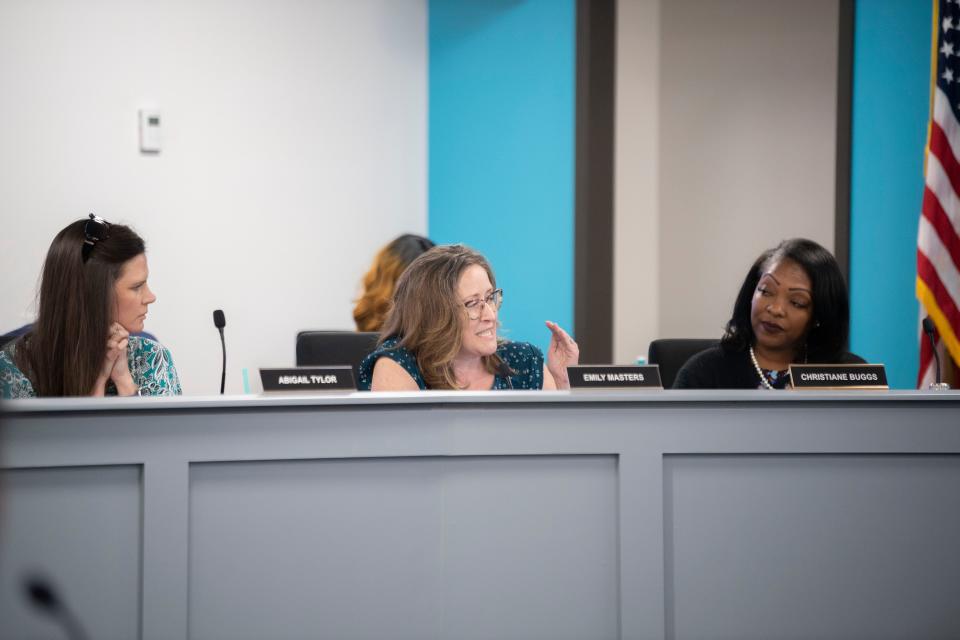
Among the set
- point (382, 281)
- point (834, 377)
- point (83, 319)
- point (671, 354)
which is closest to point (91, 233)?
point (83, 319)

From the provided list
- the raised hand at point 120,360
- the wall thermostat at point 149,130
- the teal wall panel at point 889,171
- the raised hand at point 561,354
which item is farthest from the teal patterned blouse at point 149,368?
the teal wall panel at point 889,171

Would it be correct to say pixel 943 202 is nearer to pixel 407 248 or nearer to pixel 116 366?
pixel 407 248

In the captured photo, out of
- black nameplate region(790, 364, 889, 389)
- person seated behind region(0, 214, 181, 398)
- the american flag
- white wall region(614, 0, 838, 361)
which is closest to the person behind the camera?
black nameplate region(790, 364, 889, 389)

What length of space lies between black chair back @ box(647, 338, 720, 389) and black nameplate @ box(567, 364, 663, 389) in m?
0.91

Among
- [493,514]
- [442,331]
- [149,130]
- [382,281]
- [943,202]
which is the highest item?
[149,130]

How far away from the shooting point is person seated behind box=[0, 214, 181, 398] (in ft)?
8.03

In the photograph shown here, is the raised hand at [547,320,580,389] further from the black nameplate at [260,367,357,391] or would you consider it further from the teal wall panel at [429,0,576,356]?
the teal wall panel at [429,0,576,356]

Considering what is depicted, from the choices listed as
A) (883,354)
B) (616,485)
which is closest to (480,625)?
(616,485)

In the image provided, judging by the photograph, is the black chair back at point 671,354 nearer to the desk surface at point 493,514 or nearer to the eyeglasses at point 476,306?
the eyeglasses at point 476,306

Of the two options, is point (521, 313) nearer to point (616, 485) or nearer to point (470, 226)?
point (470, 226)

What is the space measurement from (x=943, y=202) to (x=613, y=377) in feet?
5.57

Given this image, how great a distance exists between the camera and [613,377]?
84.0 inches

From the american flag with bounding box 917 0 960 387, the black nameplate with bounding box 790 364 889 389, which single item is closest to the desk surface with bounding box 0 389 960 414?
Answer: the black nameplate with bounding box 790 364 889 389

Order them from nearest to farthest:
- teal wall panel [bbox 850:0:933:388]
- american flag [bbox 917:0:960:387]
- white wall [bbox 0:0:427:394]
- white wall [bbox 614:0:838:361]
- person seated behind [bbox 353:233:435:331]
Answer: american flag [bbox 917:0:960:387] < teal wall panel [bbox 850:0:933:388] < person seated behind [bbox 353:233:435:331] < white wall [bbox 0:0:427:394] < white wall [bbox 614:0:838:361]
